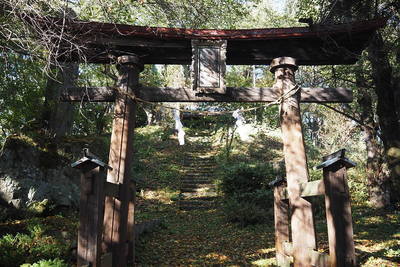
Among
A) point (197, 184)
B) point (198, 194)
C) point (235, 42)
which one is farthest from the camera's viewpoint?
point (197, 184)

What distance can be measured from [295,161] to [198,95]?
2.19 meters

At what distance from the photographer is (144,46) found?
566 centimetres

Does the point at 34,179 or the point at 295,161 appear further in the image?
the point at 34,179

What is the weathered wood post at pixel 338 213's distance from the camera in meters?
3.19

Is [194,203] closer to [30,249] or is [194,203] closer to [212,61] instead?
[212,61]

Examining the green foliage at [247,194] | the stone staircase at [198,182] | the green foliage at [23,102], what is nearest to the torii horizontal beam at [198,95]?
the green foliage at [23,102]

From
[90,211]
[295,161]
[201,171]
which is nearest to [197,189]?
[201,171]

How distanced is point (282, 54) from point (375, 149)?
25.4 feet

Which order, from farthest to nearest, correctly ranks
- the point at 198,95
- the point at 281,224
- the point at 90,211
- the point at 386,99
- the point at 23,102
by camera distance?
the point at 23,102 < the point at 386,99 < the point at 198,95 < the point at 281,224 < the point at 90,211

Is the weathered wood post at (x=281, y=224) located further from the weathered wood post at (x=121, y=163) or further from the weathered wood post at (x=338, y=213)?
the weathered wood post at (x=121, y=163)

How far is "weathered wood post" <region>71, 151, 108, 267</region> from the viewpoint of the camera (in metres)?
3.63

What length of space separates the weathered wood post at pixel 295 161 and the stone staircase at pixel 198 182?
697 cm

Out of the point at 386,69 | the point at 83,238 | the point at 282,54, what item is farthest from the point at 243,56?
the point at 83,238

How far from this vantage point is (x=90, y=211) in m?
3.76
